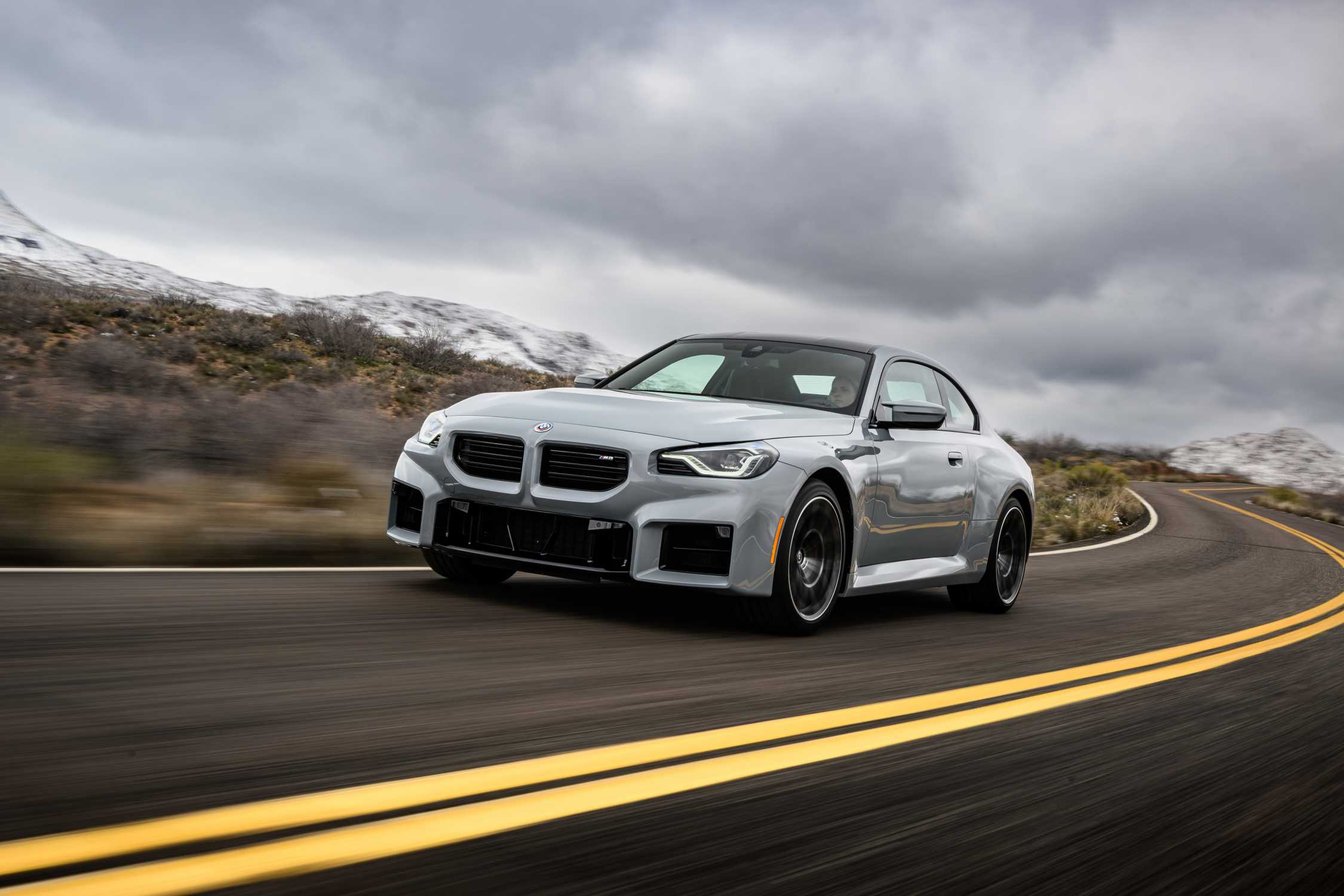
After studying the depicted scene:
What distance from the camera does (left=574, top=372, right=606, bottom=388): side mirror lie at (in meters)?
7.11

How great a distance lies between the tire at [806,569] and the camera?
18.6ft

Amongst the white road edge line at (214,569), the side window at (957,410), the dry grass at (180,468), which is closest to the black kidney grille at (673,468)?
the white road edge line at (214,569)

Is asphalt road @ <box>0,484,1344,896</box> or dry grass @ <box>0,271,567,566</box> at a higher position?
dry grass @ <box>0,271,567,566</box>

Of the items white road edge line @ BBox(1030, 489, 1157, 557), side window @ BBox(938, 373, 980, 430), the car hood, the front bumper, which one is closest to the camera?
the front bumper

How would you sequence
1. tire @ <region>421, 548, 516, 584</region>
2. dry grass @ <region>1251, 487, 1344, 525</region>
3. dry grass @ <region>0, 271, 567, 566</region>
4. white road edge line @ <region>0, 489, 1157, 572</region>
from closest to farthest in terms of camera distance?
white road edge line @ <region>0, 489, 1157, 572</region>, tire @ <region>421, 548, 516, 584</region>, dry grass @ <region>0, 271, 567, 566</region>, dry grass @ <region>1251, 487, 1344, 525</region>

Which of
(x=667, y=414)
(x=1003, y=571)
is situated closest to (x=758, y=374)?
(x=667, y=414)

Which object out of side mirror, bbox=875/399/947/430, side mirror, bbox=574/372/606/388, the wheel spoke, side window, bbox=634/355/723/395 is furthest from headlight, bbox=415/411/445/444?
side mirror, bbox=875/399/947/430

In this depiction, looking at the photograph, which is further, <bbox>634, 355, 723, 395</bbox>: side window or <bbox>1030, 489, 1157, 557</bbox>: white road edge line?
<bbox>1030, 489, 1157, 557</bbox>: white road edge line

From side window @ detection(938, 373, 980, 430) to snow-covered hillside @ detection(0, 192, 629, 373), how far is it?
6068 centimetres

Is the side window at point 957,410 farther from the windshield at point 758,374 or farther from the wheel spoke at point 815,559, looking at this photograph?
the wheel spoke at point 815,559

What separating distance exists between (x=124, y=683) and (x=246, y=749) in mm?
867

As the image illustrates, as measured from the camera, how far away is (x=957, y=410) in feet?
26.5

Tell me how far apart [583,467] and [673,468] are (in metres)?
0.44

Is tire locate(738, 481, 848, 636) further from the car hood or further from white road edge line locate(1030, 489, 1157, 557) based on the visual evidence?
white road edge line locate(1030, 489, 1157, 557)
